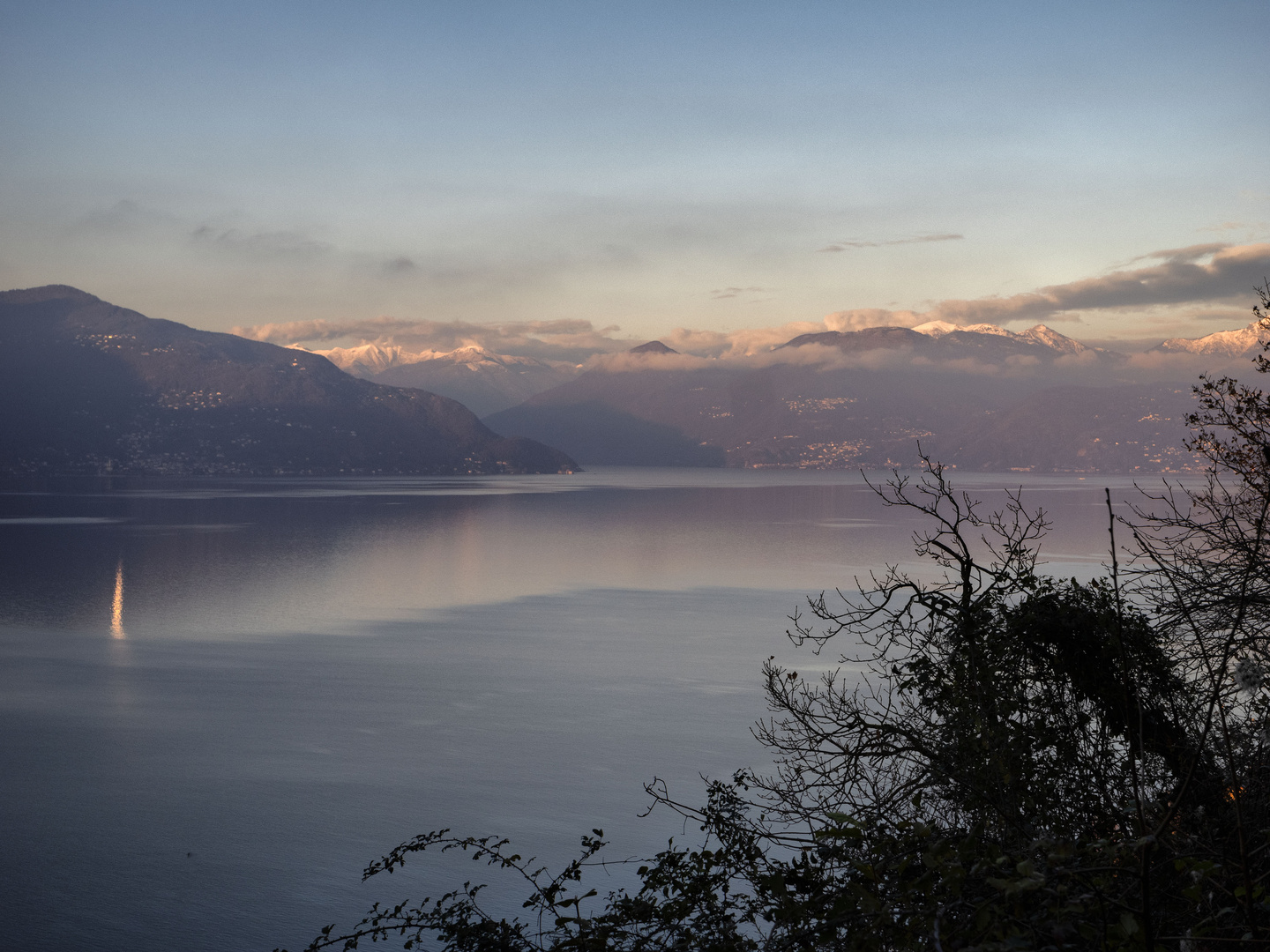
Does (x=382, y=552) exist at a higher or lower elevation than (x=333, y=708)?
higher

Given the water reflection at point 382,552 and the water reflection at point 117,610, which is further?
the water reflection at point 382,552

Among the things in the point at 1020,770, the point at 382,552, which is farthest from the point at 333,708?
the point at 382,552

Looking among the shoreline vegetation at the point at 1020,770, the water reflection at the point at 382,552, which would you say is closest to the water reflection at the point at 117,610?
the water reflection at the point at 382,552

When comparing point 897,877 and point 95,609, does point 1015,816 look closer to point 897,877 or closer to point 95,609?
point 897,877

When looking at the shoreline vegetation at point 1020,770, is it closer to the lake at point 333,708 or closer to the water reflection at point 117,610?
the lake at point 333,708

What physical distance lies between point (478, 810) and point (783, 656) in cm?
1521

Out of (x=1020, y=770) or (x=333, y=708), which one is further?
(x=333, y=708)

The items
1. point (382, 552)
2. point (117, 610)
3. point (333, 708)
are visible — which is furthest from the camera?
point (382, 552)

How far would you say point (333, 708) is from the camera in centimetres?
2609

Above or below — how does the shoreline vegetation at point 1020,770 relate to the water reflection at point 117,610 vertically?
above

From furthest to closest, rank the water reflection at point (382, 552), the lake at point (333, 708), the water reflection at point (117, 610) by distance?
the water reflection at point (382, 552) → the water reflection at point (117, 610) → the lake at point (333, 708)

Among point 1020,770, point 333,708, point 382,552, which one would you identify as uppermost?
Result: point 1020,770

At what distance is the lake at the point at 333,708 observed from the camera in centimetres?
1560

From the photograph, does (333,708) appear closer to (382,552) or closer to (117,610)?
(117,610)
